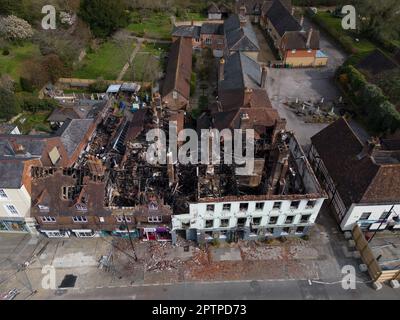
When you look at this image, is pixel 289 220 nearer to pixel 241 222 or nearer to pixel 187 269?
pixel 241 222

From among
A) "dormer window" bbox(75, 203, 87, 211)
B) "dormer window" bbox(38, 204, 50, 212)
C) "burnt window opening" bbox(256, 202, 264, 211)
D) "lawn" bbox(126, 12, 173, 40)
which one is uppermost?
"burnt window opening" bbox(256, 202, 264, 211)

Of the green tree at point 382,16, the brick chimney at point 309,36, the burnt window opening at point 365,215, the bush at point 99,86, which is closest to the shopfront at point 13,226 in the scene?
the bush at point 99,86

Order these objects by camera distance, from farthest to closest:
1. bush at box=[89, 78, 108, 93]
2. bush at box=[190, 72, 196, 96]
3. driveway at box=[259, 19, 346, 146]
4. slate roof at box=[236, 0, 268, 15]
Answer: slate roof at box=[236, 0, 268, 15] → bush at box=[89, 78, 108, 93] → bush at box=[190, 72, 196, 96] → driveway at box=[259, 19, 346, 146]

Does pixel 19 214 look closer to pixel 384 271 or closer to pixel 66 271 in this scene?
pixel 66 271

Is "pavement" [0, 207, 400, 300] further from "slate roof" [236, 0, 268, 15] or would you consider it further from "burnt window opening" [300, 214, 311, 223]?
"slate roof" [236, 0, 268, 15]

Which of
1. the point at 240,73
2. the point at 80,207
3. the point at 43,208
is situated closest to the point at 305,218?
the point at 80,207

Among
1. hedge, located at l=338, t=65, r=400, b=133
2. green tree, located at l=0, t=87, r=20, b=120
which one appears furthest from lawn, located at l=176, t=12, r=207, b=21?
green tree, located at l=0, t=87, r=20, b=120

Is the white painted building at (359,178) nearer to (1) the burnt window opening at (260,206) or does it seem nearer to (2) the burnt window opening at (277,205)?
(2) the burnt window opening at (277,205)
